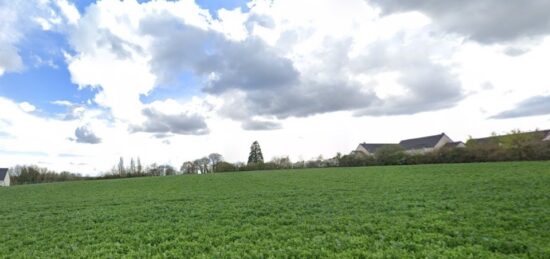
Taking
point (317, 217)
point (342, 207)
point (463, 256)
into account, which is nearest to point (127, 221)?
point (317, 217)

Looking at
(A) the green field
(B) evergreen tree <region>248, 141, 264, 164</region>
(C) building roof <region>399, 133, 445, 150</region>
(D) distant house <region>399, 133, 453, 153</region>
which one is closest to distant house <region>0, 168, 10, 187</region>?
(B) evergreen tree <region>248, 141, 264, 164</region>

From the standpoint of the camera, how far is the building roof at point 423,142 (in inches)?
3954

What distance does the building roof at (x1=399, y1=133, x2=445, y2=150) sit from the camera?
100 meters

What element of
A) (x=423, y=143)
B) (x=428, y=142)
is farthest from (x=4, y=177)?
(x=428, y=142)

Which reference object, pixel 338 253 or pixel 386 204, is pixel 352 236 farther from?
pixel 386 204

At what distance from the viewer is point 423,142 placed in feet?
339

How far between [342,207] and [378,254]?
698cm

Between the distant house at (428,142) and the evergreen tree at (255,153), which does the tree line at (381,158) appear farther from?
the distant house at (428,142)

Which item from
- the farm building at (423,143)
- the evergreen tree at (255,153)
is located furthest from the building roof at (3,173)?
the farm building at (423,143)

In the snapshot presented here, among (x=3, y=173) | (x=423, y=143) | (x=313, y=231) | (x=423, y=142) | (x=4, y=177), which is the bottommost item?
(x=313, y=231)

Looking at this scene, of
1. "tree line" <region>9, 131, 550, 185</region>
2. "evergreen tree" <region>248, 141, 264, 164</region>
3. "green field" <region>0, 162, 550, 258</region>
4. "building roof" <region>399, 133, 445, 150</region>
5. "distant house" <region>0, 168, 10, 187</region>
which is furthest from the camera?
"building roof" <region>399, 133, 445, 150</region>

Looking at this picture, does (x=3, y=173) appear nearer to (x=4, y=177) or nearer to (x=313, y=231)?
(x=4, y=177)

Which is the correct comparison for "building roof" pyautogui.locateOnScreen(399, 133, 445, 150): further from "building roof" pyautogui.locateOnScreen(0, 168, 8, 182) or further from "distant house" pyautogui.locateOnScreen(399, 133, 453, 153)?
"building roof" pyautogui.locateOnScreen(0, 168, 8, 182)

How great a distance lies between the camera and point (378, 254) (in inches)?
292
